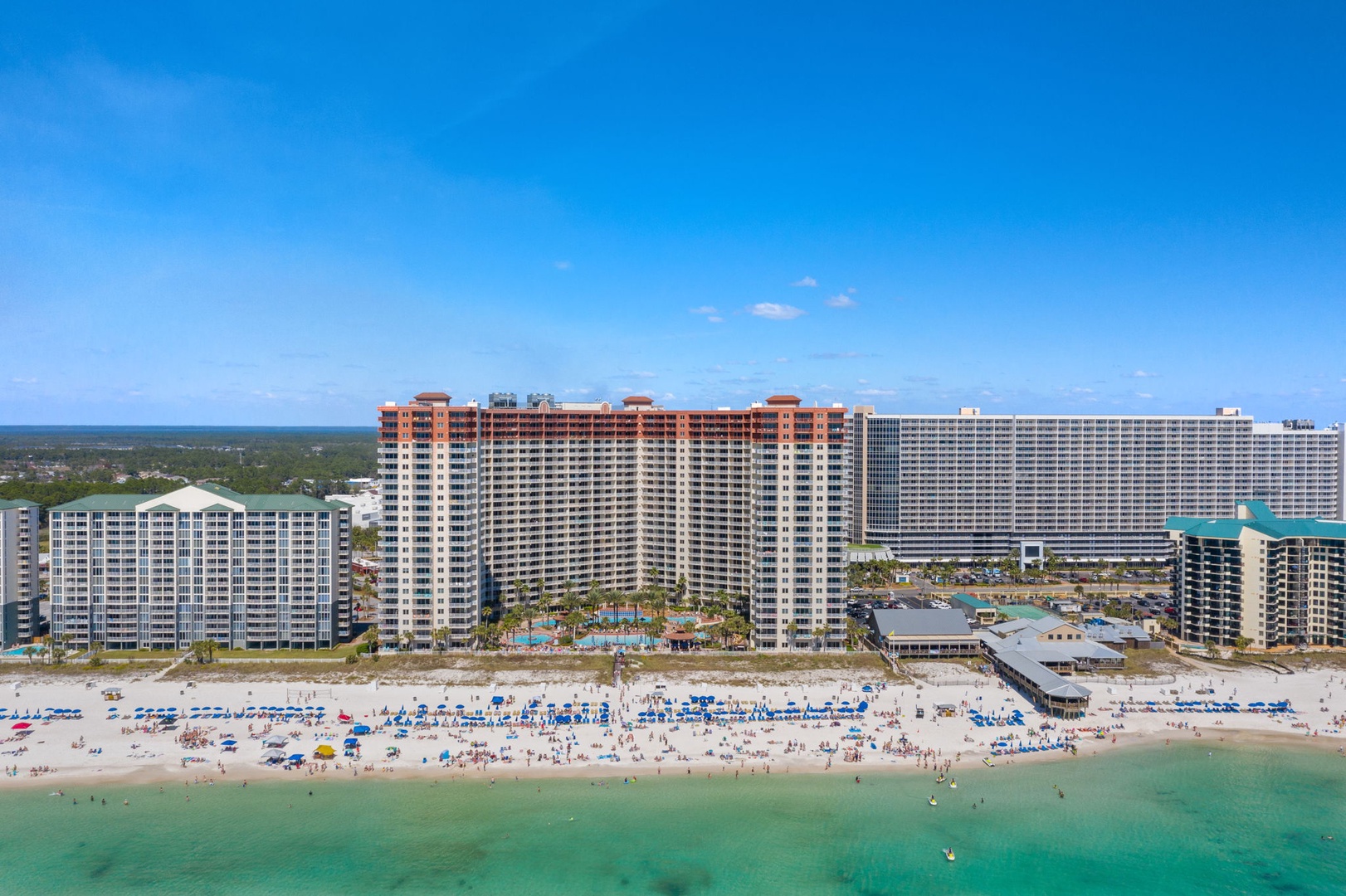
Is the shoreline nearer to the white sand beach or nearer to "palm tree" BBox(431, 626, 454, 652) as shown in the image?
the white sand beach

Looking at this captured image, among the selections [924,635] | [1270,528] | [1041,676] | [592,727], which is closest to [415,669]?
[592,727]

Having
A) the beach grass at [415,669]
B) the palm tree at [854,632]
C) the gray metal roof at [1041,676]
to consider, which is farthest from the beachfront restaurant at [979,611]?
the beach grass at [415,669]

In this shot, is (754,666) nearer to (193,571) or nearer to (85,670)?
(193,571)

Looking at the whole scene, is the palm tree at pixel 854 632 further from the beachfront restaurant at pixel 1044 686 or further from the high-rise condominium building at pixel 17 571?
the high-rise condominium building at pixel 17 571

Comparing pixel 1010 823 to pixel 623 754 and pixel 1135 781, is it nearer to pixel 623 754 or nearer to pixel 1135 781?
pixel 1135 781

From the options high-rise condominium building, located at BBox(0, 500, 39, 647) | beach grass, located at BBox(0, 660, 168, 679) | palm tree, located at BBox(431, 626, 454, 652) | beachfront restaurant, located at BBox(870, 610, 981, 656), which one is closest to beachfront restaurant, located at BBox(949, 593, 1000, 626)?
beachfront restaurant, located at BBox(870, 610, 981, 656)
